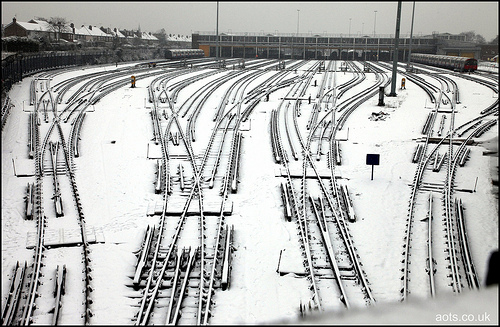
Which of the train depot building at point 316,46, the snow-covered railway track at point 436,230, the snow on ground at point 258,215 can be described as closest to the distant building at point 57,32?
the train depot building at point 316,46

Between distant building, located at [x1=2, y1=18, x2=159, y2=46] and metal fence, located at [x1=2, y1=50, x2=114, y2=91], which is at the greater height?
distant building, located at [x1=2, y1=18, x2=159, y2=46]

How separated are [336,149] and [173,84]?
18.8 meters

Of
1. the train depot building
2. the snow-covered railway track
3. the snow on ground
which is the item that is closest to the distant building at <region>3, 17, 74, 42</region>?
the train depot building

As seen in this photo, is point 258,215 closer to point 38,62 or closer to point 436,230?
point 436,230

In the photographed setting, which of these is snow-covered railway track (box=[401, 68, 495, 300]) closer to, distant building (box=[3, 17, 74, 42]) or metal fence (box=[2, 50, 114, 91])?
metal fence (box=[2, 50, 114, 91])

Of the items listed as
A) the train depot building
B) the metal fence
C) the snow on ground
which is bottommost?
the snow on ground

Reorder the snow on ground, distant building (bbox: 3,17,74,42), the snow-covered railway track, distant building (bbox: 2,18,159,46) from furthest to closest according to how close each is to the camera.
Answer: distant building (bbox: 2,18,159,46) → distant building (bbox: 3,17,74,42) → the snow-covered railway track → the snow on ground

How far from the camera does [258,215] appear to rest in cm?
995

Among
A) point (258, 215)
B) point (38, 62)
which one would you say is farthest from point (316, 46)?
point (258, 215)

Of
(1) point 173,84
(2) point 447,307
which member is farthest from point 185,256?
(1) point 173,84

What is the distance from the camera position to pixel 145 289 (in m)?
6.83

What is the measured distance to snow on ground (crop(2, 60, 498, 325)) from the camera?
21.7ft

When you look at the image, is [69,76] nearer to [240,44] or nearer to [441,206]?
[441,206]

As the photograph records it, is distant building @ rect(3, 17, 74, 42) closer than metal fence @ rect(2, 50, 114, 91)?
No
